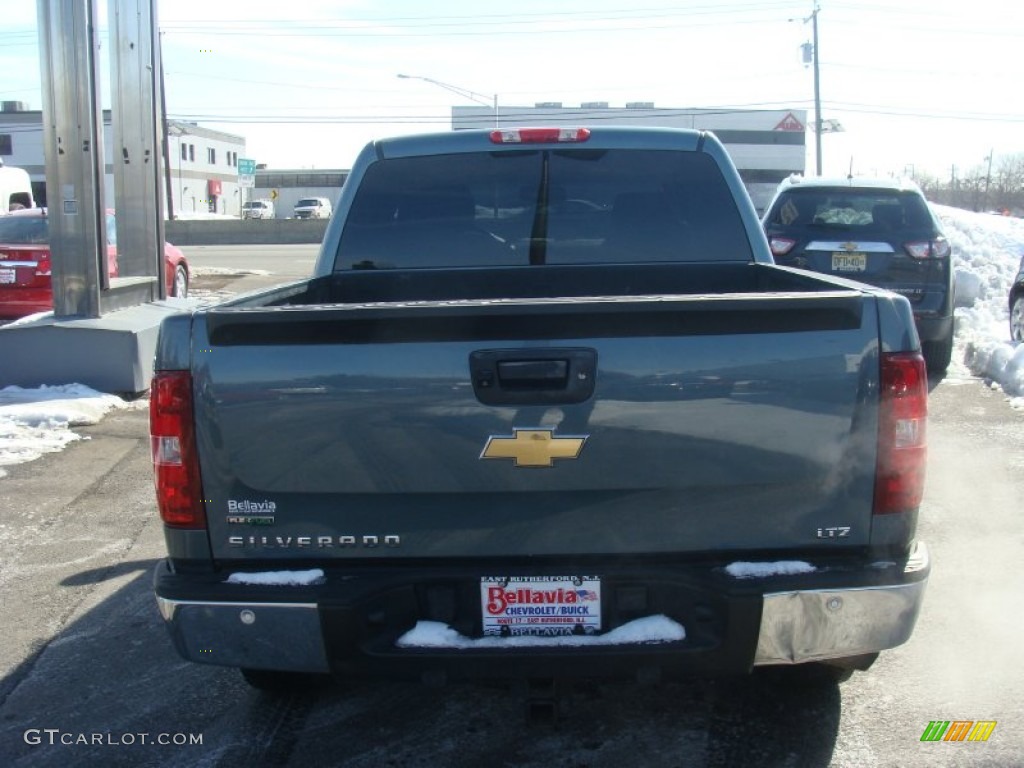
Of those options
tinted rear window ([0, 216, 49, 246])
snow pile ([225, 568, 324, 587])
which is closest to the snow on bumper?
snow pile ([225, 568, 324, 587])

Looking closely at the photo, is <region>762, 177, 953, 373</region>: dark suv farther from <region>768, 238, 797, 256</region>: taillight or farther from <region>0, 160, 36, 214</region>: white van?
<region>0, 160, 36, 214</region>: white van

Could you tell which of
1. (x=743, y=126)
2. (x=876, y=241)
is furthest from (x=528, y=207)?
(x=743, y=126)

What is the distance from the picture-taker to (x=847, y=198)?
1052 cm

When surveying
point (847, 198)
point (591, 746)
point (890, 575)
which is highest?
point (847, 198)

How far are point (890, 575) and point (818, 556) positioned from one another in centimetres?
20

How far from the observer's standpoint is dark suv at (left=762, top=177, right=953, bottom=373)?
393 inches

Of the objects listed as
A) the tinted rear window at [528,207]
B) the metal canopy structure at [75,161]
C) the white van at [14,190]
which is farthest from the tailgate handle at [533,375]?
the white van at [14,190]

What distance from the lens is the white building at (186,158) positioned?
251ft

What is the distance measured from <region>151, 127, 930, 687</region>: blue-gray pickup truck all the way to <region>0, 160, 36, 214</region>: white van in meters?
19.7

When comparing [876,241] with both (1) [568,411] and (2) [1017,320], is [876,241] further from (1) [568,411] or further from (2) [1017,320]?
(1) [568,411]

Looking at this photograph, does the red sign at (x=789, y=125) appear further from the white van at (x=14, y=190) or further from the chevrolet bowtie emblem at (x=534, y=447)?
the chevrolet bowtie emblem at (x=534, y=447)

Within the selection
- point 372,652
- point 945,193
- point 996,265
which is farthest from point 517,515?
point 945,193

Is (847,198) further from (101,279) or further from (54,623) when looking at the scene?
(54,623)

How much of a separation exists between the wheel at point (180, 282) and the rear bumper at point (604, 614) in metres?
13.1
